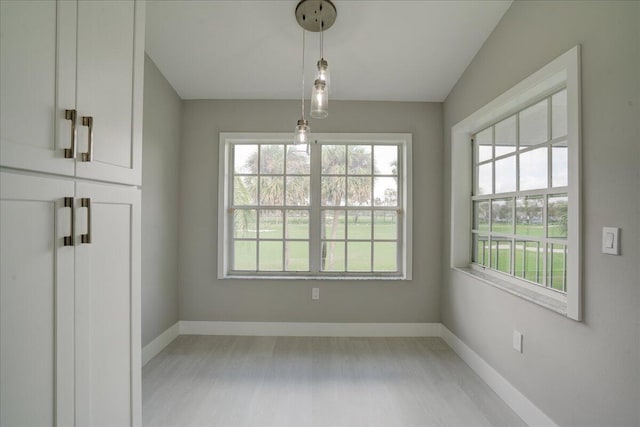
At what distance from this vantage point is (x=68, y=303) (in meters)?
0.90

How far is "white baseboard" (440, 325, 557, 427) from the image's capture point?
180 cm

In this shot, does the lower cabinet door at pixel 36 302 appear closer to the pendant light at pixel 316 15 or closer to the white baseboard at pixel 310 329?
the pendant light at pixel 316 15

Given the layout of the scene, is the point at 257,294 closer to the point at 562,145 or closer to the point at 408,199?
the point at 408,199

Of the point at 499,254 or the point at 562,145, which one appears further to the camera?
the point at 499,254

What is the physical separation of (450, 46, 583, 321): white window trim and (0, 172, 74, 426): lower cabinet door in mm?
2131

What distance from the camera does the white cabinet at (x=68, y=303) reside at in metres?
0.75

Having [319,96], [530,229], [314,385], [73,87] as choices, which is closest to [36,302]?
[73,87]

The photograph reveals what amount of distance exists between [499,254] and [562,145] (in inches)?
38.3

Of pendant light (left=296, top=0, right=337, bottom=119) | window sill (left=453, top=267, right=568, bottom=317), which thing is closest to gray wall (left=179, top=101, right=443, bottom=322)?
window sill (left=453, top=267, right=568, bottom=317)

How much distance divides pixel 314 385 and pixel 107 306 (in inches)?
65.6

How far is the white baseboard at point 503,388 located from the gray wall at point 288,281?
50cm

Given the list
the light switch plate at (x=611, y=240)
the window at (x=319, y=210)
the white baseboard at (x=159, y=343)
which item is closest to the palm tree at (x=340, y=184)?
the window at (x=319, y=210)

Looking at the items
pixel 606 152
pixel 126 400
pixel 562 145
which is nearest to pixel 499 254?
pixel 562 145

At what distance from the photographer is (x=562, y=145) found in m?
1.78
